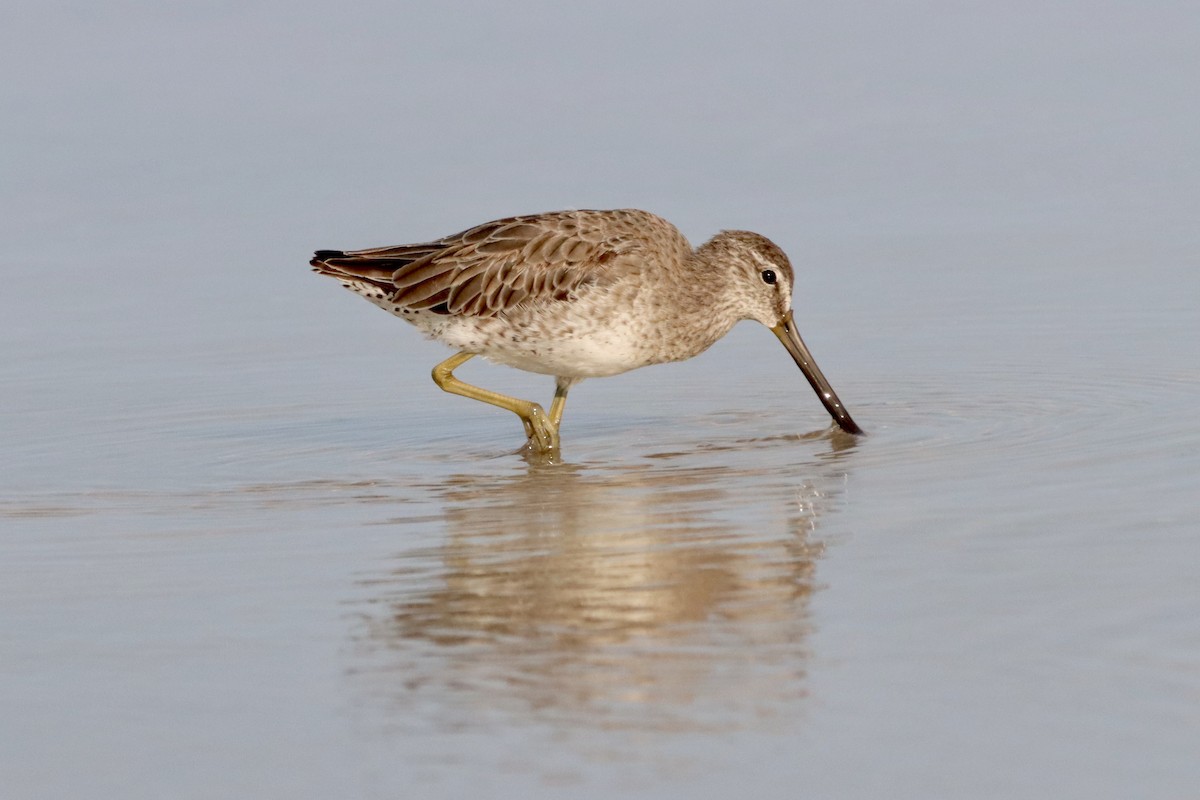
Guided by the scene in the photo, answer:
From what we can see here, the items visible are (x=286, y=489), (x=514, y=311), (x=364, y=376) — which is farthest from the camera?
(x=364, y=376)

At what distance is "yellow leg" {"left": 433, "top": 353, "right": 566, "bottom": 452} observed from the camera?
28.5 feet

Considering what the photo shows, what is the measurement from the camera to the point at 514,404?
8984 mm

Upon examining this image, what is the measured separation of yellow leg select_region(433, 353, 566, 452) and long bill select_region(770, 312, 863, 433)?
1.11 m

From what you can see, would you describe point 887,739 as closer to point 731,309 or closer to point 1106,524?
point 1106,524

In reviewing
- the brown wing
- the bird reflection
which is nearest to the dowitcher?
the brown wing

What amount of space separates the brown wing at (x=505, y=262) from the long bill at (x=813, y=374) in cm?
67

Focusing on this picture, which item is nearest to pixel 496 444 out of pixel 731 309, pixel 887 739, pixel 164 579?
pixel 731 309

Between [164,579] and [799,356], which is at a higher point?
[799,356]

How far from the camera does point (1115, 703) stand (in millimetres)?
4488

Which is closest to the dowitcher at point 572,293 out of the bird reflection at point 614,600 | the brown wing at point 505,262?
the brown wing at point 505,262

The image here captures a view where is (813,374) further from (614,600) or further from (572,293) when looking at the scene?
(614,600)

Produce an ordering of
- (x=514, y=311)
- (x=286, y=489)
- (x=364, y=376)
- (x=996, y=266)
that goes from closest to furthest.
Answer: (x=286, y=489) → (x=514, y=311) → (x=364, y=376) → (x=996, y=266)

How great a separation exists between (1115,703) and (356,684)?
184cm

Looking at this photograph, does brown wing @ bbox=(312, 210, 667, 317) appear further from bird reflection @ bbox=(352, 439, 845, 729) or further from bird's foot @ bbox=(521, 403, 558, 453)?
bird reflection @ bbox=(352, 439, 845, 729)
